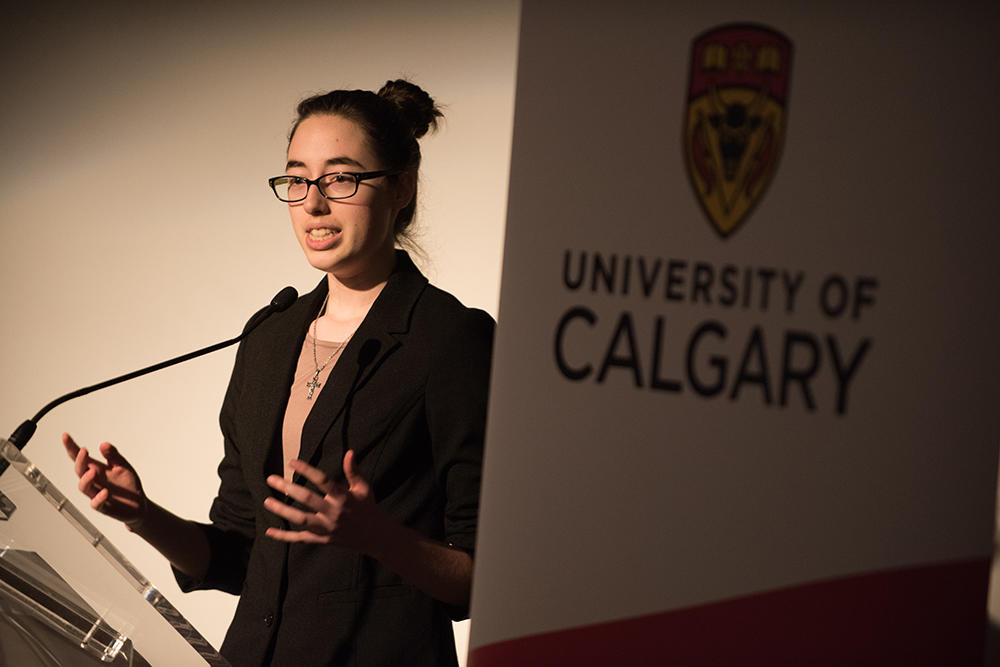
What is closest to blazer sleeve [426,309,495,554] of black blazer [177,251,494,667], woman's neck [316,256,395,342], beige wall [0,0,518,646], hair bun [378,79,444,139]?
black blazer [177,251,494,667]

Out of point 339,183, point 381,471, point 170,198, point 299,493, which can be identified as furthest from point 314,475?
point 170,198

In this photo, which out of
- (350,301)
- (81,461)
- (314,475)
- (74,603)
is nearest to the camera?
(314,475)

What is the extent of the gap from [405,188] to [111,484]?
653 mm

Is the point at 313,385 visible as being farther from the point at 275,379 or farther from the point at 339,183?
the point at 339,183

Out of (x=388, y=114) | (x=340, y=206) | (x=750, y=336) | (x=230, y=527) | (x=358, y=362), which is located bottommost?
(x=230, y=527)

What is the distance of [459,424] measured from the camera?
53.0 inches

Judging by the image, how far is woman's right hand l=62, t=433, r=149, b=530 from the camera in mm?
1303

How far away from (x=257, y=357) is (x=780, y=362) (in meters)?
0.98

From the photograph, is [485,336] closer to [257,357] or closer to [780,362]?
[257,357]

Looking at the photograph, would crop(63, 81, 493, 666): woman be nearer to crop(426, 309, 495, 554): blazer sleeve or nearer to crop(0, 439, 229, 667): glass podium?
crop(426, 309, 495, 554): blazer sleeve

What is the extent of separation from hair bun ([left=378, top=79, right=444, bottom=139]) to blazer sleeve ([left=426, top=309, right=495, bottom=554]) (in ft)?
1.31

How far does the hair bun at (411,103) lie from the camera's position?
1542 millimetres

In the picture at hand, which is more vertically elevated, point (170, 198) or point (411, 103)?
point (411, 103)

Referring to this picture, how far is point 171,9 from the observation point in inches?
107
